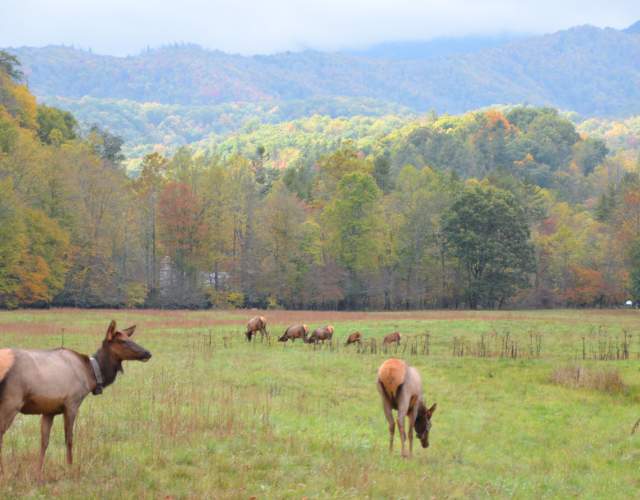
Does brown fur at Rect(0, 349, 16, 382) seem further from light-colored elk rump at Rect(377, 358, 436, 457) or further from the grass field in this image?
light-colored elk rump at Rect(377, 358, 436, 457)

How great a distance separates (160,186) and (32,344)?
5411 centimetres

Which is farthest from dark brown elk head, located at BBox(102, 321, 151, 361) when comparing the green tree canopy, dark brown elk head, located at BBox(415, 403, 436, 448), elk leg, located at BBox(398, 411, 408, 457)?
the green tree canopy

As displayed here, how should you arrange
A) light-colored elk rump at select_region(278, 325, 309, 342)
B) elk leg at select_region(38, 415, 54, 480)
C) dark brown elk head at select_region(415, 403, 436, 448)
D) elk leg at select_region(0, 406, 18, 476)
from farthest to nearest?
light-colored elk rump at select_region(278, 325, 309, 342) < dark brown elk head at select_region(415, 403, 436, 448) < elk leg at select_region(38, 415, 54, 480) < elk leg at select_region(0, 406, 18, 476)

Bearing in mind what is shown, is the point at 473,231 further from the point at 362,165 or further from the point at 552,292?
the point at 362,165

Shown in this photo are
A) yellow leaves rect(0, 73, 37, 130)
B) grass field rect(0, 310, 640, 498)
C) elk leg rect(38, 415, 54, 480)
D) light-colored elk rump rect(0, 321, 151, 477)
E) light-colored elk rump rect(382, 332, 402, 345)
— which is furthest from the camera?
yellow leaves rect(0, 73, 37, 130)

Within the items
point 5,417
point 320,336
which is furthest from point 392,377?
point 320,336

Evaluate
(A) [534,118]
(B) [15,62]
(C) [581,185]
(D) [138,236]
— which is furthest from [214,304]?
(A) [534,118]

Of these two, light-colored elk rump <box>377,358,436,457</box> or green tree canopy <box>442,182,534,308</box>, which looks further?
green tree canopy <box>442,182,534,308</box>

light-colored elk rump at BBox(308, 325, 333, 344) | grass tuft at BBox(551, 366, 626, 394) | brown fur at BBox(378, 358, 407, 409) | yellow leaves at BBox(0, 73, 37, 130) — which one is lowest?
grass tuft at BBox(551, 366, 626, 394)

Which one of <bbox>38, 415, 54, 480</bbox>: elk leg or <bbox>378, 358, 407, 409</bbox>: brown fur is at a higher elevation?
<bbox>378, 358, 407, 409</bbox>: brown fur

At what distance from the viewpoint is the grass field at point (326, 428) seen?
11244 mm

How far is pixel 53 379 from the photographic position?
11.2 meters

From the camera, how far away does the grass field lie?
11.2 meters

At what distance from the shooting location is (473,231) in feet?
249
